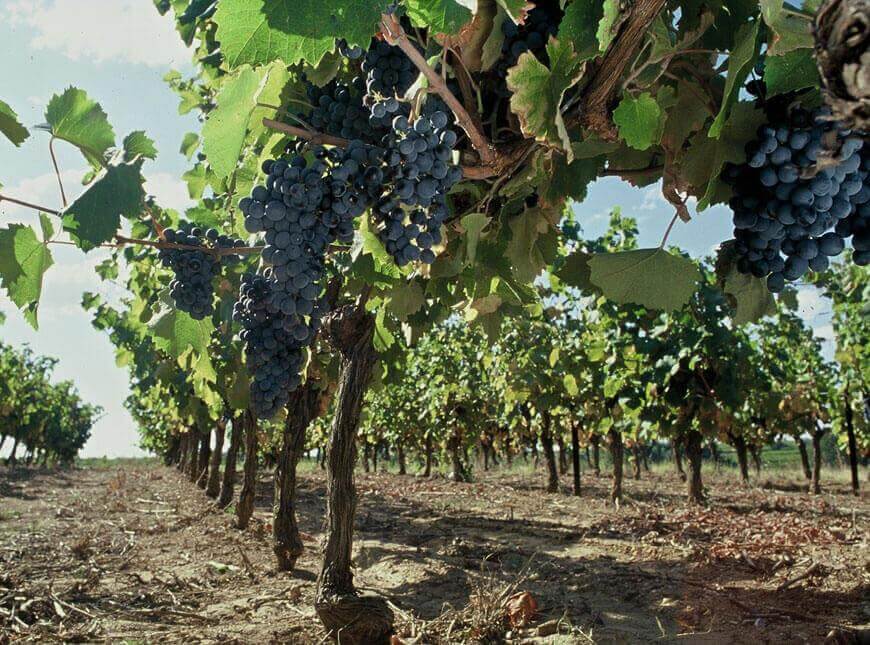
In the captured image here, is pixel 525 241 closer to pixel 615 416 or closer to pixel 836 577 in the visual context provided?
pixel 836 577

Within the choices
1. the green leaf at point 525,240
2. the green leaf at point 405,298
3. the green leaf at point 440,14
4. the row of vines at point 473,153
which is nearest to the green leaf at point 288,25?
the row of vines at point 473,153

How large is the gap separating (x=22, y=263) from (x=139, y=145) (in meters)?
0.59

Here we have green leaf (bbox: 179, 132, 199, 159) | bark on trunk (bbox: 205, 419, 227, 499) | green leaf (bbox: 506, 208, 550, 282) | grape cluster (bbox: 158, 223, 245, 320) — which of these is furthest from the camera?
bark on trunk (bbox: 205, 419, 227, 499)

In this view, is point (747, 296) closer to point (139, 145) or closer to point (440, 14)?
point (440, 14)

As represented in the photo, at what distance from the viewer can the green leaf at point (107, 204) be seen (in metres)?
1.81

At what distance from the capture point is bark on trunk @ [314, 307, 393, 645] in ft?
14.4

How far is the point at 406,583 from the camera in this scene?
6453mm

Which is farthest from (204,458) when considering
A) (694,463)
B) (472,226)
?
(472,226)

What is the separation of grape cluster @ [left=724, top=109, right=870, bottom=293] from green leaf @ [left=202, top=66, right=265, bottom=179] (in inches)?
50.8

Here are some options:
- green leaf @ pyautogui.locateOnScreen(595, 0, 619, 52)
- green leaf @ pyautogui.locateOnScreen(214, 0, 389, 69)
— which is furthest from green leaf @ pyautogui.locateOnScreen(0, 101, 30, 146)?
green leaf @ pyautogui.locateOnScreen(595, 0, 619, 52)

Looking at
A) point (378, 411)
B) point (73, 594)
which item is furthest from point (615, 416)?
point (378, 411)

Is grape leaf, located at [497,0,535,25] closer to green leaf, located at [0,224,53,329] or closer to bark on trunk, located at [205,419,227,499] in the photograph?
green leaf, located at [0,224,53,329]

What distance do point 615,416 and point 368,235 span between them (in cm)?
1220

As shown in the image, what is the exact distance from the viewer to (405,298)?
2.69 meters
